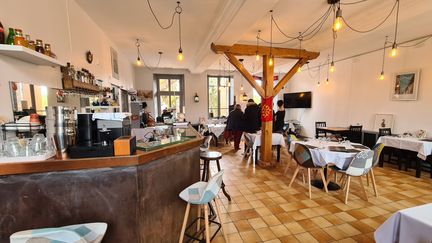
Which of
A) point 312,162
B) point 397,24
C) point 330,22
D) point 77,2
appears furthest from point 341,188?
point 77,2

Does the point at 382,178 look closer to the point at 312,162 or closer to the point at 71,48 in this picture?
the point at 312,162

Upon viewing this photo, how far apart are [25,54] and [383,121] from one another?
7687mm

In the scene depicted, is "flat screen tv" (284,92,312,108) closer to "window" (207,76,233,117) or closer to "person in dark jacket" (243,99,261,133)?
Answer: "window" (207,76,233,117)

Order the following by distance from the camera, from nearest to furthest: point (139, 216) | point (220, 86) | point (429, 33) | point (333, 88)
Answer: point (139, 216) → point (429, 33) → point (333, 88) → point (220, 86)

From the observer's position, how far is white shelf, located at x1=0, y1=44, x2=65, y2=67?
1565 millimetres

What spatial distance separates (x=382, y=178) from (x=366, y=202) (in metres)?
1.46

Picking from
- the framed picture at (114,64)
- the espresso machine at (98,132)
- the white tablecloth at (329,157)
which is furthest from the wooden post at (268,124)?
the framed picture at (114,64)

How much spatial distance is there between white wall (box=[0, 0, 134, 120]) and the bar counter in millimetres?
817

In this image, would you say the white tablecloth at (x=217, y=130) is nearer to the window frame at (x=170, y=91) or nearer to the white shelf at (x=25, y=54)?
the window frame at (x=170, y=91)

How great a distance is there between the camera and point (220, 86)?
9445 mm

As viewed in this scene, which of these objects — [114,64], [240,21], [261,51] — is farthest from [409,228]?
[114,64]

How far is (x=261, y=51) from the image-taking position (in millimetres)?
4746

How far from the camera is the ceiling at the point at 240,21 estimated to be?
3.03m

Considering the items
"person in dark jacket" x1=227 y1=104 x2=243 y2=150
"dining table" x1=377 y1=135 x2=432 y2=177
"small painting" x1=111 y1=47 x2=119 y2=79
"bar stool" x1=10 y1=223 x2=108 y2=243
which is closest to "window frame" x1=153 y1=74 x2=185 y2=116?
"small painting" x1=111 y1=47 x2=119 y2=79
